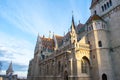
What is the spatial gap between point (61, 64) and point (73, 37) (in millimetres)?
7601

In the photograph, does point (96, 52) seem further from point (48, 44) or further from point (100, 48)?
point (48, 44)

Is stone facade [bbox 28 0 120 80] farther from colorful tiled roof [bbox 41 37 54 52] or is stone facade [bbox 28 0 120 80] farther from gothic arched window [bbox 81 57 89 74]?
colorful tiled roof [bbox 41 37 54 52]

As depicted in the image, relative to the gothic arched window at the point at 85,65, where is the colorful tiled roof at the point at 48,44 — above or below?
above

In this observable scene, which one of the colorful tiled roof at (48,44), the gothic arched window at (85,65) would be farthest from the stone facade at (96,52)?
the colorful tiled roof at (48,44)

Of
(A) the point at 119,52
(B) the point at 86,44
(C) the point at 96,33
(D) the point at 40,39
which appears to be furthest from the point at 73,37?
(D) the point at 40,39

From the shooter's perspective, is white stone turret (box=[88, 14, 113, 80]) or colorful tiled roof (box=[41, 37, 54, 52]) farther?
colorful tiled roof (box=[41, 37, 54, 52])

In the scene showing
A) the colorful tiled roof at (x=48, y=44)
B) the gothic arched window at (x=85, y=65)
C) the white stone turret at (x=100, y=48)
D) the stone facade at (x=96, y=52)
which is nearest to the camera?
the white stone turret at (x=100, y=48)

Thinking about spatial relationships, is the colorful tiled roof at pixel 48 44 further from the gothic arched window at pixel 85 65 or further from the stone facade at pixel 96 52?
the gothic arched window at pixel 85 65

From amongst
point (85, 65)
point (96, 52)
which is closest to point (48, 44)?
point (85, 65)

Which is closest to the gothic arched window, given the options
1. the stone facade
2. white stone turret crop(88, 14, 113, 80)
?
the stone facade

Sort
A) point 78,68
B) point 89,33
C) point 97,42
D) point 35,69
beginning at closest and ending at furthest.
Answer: point 78,68
point 97,42
point 89,33
point 35,69

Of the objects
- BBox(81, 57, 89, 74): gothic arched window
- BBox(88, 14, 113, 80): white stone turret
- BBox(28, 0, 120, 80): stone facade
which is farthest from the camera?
BBox(81, 57, 89, 74): gothic arched window

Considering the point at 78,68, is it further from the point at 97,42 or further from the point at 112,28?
the point at 112,28

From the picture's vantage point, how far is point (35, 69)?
51.9 metres
